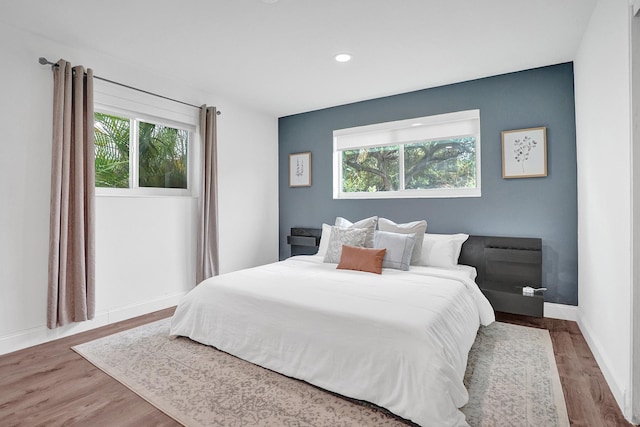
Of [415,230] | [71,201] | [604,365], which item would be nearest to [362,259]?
[415,230]

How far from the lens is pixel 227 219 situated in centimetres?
424

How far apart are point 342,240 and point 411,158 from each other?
→ 145 cm

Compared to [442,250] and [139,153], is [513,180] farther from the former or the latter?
[139,153]

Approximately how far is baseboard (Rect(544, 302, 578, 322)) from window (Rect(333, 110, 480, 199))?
4.20 feet

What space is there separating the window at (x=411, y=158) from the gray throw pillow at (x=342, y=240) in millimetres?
983

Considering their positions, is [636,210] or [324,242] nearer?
[636,210]

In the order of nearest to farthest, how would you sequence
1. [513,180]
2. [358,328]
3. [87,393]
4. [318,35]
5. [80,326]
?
[358,328]
[87,393]
[318,35]
[80,326]
[513,180]

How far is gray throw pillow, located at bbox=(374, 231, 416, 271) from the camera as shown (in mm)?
3096

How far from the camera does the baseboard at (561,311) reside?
3.14 meters

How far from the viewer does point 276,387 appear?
203 cm

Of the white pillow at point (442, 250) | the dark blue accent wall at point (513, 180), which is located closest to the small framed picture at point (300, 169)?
the dark blue accent wall at point (513, 180)

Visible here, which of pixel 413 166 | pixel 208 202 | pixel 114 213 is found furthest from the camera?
pixel 413 166

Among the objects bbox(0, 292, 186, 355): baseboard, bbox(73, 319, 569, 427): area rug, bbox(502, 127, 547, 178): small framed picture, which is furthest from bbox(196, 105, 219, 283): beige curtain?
bbox(502, 127, 547, 178): small framed picture

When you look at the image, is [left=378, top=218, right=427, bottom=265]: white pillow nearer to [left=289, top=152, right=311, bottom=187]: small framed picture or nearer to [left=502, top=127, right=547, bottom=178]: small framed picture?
[left=502, top=127, right=547, bottom=178]: small framed picture
